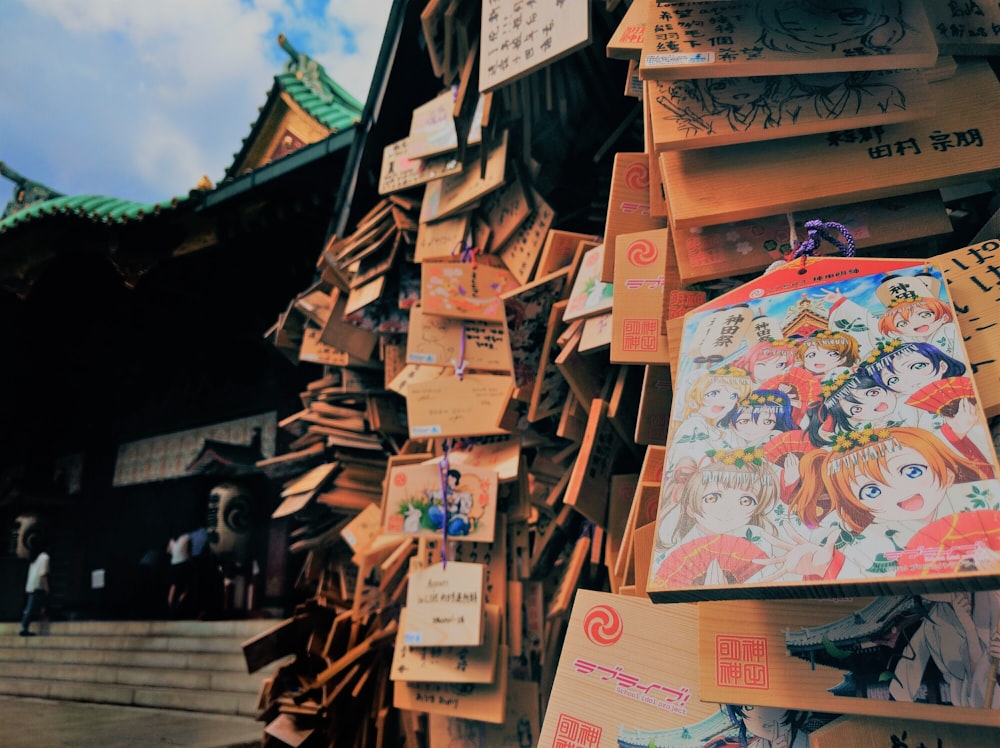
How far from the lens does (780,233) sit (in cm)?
143

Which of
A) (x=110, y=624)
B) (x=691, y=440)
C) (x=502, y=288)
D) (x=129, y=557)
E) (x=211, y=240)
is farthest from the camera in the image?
(x=129, y=557)

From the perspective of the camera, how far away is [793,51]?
130 cm

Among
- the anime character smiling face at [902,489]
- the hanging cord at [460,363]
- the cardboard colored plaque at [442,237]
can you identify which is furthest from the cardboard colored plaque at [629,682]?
the cardboard colored plaque at [442,237]

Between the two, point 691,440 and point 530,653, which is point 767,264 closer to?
point 691,440

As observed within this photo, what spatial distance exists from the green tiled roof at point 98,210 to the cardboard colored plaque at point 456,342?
2.98m

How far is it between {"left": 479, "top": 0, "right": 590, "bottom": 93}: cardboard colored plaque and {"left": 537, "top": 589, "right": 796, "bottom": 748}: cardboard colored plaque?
1442 millimetres

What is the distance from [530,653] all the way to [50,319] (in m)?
7.21

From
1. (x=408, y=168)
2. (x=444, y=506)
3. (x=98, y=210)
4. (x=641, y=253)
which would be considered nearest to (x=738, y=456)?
(x=641, y=253)

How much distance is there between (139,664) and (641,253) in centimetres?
755

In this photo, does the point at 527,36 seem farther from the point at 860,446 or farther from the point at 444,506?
the point at 860,446

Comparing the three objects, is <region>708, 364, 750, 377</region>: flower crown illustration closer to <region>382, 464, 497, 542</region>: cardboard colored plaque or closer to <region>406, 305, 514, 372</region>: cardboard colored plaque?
<region>382, 464, 497, 542</region>: cardboard colored plaque

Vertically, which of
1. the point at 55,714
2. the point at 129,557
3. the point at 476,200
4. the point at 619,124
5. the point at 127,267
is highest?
the point at 127,267

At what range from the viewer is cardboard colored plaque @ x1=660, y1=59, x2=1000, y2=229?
1.35 meters

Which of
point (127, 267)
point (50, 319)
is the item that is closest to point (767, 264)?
point (127, 267)
